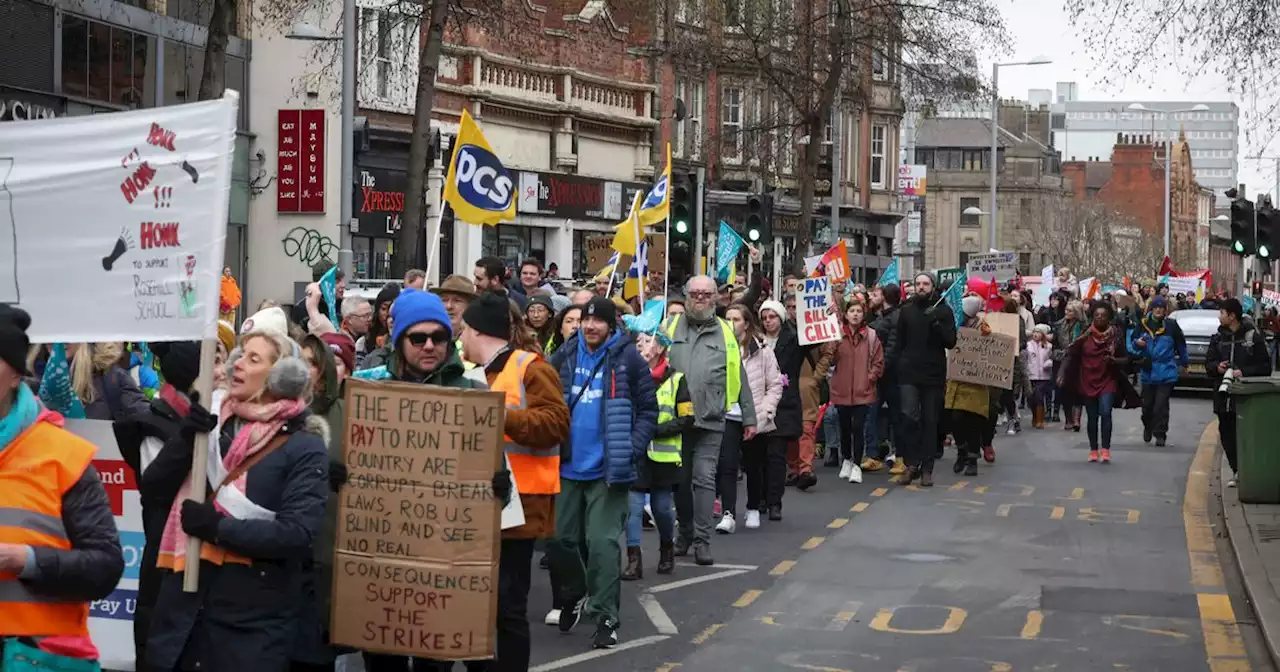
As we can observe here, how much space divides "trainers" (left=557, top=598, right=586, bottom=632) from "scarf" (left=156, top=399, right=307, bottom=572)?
15.2ft

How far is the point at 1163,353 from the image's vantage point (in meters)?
24.7

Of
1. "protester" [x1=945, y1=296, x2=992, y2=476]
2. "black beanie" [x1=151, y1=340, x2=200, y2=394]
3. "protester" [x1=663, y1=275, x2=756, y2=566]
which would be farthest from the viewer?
"protester" [x1=945, y1=296, x2=992, y2=476]

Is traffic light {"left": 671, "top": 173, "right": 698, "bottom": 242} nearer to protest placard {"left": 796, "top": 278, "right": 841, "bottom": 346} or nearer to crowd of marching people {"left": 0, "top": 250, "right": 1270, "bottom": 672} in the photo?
crowd of marching people {"left": 0, "top": 250, "right": 1270, "bottom": 672}

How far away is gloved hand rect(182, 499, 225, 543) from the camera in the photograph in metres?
5.88

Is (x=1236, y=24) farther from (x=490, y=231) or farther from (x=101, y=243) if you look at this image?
(x=490, y=231)

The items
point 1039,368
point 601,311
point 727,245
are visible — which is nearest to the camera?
point 601,311

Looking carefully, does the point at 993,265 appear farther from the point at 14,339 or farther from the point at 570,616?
the point at 14,339

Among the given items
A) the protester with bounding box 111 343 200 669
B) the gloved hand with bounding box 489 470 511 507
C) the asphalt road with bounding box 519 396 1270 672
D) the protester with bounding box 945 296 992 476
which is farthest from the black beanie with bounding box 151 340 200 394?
the protester with bounding box 945 296 992 476

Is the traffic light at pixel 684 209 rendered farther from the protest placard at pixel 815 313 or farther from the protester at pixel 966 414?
the protest placard at pixel 815 313

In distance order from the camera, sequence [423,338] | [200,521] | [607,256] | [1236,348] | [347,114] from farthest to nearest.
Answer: [347,114], [607,256], [1236,348], [423,338], [200,521]

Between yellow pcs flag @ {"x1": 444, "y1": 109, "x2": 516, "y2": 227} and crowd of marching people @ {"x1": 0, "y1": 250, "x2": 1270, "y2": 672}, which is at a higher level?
yellow pcs flag @ {"x1": 444, "y1": 109, "x2": 516, "y2": 227}

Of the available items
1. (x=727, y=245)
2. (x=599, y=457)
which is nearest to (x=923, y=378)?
(x=727, y=245)

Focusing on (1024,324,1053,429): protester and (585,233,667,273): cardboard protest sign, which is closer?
(585,233,667,273): cardboard protest sign

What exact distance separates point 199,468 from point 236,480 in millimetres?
130
